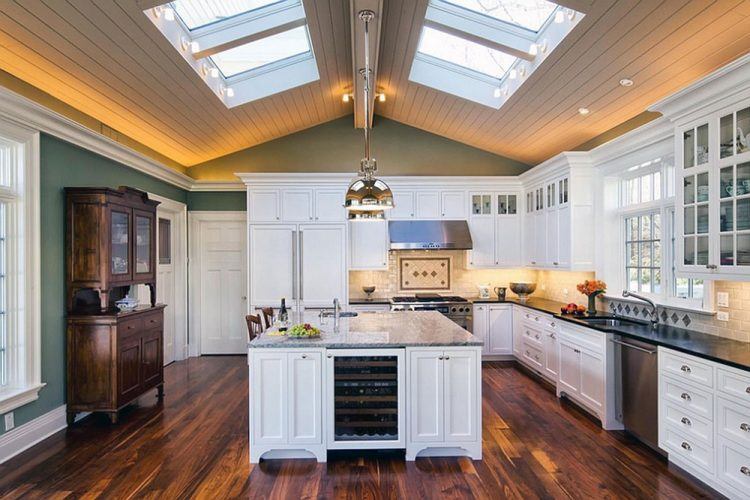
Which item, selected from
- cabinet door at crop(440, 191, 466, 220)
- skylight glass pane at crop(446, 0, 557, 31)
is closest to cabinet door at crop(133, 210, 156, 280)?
skylight glass pane at crop(446, 0, 557, 31)

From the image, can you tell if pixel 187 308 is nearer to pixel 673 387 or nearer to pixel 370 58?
pixel 370 58

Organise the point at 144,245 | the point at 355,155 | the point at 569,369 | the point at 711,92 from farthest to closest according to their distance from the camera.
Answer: the point at 355,155 < the point at 144,245 < the point at 569,369 < the point at 711,92

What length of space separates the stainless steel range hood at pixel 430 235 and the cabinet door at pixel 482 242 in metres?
0.17

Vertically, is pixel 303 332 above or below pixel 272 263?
below

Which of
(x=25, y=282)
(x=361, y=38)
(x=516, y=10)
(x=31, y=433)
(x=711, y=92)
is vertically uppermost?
(x=516, y=10)

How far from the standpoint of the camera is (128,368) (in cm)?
405

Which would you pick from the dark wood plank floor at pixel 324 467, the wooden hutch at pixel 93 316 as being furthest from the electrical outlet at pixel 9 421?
the wooden hutch at pixel 93 316

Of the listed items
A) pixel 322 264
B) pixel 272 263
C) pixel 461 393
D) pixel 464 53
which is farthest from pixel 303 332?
pixel 464 53

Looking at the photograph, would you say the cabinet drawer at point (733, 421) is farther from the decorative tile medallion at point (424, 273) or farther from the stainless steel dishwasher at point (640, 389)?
the decorative tile medallion at point (424, 273)

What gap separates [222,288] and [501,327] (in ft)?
14.2

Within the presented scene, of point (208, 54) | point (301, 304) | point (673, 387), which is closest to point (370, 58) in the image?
point (208, 54)

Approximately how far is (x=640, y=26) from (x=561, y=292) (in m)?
3.62

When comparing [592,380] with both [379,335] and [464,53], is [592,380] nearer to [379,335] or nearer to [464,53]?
[379,335]

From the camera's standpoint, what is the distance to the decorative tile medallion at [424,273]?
6.62 metres
